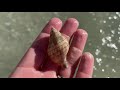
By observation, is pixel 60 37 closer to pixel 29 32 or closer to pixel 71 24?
pixel 71 24

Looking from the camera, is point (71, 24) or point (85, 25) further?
point (85, 25)

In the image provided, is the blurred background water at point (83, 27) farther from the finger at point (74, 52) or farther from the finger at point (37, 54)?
the finger at point (37, 54)

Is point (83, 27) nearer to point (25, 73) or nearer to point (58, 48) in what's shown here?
point (58, 48)

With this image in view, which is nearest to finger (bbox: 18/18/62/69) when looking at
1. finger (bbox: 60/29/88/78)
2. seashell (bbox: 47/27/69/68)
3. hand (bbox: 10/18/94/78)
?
hand (bbox: 10/18/94/78)
